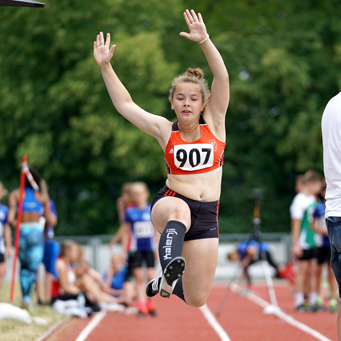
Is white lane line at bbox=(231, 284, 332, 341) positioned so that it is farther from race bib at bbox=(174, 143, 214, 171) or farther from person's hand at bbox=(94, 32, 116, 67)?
person's hand at bbox=(94, 32, 116, 67)

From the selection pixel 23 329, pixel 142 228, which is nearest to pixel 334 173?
pixel 23 329

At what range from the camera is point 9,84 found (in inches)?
983

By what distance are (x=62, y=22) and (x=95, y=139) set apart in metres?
4.53

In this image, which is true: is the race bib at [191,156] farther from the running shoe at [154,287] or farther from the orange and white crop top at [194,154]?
the running shoe at [154,287]

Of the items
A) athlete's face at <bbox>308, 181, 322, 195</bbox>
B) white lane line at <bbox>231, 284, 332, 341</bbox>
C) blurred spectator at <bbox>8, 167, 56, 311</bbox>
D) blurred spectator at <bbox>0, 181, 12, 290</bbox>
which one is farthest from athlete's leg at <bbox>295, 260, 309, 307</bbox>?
blurred spectator at <bbox>0, 181, 12, 290</bbox>

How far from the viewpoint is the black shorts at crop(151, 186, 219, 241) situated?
5633 mm

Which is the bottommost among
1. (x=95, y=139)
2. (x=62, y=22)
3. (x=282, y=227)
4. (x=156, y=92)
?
(x=282, y=227)

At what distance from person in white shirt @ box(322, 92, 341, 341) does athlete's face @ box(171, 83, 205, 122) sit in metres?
1.23

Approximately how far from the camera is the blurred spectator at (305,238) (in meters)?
11.7

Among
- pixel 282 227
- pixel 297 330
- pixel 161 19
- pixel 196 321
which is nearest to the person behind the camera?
pixel 297 330

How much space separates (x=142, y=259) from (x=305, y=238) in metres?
3.00

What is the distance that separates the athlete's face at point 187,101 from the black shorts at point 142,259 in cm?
610

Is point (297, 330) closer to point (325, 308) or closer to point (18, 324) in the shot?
point (325, 308)

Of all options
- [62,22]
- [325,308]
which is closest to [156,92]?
[62,22]
